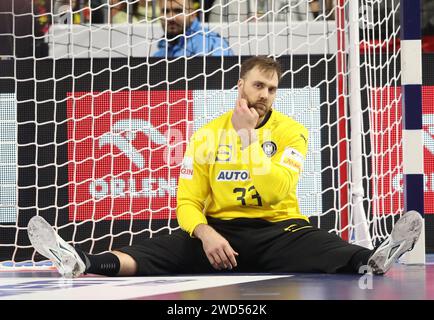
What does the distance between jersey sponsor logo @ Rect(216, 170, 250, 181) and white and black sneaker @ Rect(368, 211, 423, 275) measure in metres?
0.70

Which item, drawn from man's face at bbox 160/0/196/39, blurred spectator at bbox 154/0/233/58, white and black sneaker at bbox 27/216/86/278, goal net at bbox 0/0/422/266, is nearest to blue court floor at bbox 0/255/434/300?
white and black sneaker at bbox 27/216/86/278

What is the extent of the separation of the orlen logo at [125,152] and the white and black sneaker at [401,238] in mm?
2283

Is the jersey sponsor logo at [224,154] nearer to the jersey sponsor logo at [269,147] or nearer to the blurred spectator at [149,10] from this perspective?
the jersey sponsor logo at [269,147]

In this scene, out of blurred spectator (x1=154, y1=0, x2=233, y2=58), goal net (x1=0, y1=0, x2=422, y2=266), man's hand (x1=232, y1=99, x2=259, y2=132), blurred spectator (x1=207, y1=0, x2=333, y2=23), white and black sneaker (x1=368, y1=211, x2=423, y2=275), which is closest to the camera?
white and black sneaker (x1=368, y1=211, x2=423, y2=275)

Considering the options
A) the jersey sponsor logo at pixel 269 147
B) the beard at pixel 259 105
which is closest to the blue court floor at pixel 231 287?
the jersey sponsor logo at pixel 269 147

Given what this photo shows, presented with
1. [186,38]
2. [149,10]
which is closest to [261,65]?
[186,38]

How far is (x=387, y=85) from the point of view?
5957 mm

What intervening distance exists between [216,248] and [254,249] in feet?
0.74

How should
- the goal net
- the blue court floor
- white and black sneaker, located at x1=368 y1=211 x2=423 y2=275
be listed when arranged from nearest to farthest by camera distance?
the blue court floor < white and black sneaker, located at x1=368 y1=211 x2=423 y2=275 < the goal net

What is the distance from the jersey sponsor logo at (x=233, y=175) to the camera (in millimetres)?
4210

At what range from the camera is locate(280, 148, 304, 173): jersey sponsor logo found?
4.15m

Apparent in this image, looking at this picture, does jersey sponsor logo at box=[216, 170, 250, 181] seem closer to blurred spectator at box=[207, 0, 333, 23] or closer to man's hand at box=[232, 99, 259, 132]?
man's hand at box=[232, 99, 259, 132]
